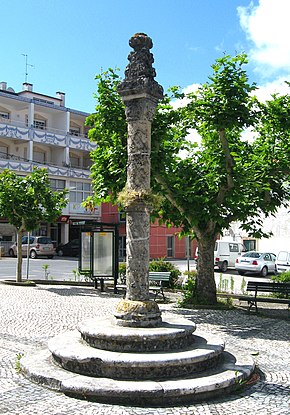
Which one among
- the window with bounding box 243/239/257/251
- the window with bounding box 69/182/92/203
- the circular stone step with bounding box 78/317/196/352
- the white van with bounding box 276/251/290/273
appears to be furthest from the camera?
the window with bounding box 69/182/92/203

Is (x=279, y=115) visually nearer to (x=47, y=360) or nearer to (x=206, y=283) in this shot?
(x=206, y=283)

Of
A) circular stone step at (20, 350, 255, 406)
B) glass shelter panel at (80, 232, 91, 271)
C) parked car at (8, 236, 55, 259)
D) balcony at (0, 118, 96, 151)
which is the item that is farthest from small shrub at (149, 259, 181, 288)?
balcony at (0, 118, 96, 151)

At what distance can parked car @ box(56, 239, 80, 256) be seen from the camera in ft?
137

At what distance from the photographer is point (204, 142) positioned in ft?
46.6

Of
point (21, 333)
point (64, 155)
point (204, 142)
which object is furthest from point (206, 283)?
point (64, 155)

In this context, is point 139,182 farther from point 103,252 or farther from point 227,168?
point 103,252

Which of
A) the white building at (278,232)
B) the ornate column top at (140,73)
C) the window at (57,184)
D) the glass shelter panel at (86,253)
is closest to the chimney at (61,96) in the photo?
Answer: the window at (57,184)

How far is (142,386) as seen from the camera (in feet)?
19.1

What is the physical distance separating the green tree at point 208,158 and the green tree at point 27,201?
20.1ft

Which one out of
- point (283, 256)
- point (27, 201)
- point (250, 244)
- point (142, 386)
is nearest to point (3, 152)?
point (250, 244)

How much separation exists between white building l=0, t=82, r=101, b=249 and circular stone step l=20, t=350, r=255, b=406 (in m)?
36.2

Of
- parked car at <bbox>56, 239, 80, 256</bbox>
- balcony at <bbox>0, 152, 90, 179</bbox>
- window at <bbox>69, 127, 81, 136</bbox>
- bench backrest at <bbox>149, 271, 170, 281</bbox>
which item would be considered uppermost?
window at <bbox>69, 127, 81, 136</bbox>

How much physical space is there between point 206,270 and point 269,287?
5.73 ft

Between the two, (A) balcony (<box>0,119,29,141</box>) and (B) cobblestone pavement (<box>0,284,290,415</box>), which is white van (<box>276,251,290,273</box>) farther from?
(A) balcony (<box>0,119,29,141</box>)
